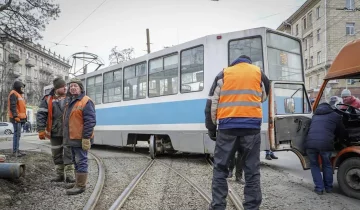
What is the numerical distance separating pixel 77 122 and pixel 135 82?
222 inches

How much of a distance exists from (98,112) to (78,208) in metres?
8.74

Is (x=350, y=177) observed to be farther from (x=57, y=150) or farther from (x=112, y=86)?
(x=112, y=86)

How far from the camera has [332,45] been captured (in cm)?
3738

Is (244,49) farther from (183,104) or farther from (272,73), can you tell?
(183,104)

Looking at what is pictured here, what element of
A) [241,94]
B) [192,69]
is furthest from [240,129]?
[192,69]

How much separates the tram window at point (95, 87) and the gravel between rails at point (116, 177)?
4.36 metres

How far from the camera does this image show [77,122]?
17.0 ft

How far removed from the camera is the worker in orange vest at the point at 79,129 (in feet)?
16.7

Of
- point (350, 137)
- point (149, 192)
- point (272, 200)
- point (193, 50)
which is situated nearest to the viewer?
point (272, 200)

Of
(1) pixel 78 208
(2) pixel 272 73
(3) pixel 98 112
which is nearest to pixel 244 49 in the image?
(2) pixel 272 73

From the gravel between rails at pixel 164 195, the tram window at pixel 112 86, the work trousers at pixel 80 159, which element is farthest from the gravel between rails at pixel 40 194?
the tram window at pixel 112 86

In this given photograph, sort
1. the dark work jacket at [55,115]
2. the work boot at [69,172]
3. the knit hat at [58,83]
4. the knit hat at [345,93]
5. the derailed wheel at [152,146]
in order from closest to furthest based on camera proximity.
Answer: the work boot at [69,172] → the dark work jacket at [55,115] → the knit hat at [58,83] → the knit hat at [345,93] → the derailed wheel at [152,146]

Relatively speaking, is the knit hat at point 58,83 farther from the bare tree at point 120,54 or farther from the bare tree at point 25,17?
the bare tree at point 120,54

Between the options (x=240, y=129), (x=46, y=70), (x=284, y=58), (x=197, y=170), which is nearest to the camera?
(x=240, y=129)
